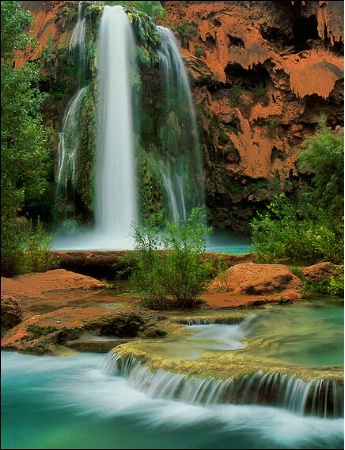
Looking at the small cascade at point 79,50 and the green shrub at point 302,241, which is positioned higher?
the small cascade at point 79,50

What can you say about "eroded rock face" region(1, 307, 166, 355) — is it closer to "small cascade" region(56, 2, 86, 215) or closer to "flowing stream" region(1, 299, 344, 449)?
"flowing stream" region(1, 299, 344, 449)

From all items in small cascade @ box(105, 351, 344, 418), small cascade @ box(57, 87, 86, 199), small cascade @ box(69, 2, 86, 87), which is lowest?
→ small cascade @ box(105, 351, 344, 418)

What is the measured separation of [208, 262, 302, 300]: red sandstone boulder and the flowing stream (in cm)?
238

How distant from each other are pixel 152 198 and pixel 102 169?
6.73 feet

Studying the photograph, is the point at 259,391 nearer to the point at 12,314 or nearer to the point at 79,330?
the point at 79,330

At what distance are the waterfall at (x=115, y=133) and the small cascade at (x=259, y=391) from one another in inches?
531

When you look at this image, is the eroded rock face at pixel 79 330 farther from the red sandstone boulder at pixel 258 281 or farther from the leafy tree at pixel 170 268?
the red sandstone boulder at pixel 258 281

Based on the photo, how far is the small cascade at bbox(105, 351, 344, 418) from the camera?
10.8 ft

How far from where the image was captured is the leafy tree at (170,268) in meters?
6.95

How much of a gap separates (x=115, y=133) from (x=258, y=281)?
1262 cm

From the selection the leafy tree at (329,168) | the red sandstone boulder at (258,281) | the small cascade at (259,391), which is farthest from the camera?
the leafy tree at (329,168)

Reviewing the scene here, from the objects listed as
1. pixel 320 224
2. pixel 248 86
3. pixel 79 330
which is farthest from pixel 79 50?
pixel 79 330

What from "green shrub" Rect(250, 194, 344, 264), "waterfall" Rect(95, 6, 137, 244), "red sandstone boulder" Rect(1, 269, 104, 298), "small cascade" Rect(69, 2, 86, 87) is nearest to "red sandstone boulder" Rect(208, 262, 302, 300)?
"green shrub" Rect(250, 194, 344, 264)

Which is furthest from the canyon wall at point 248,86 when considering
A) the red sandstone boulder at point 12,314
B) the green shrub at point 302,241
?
the red sandstone boulder at point 12,314
